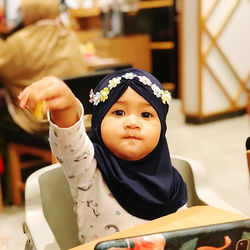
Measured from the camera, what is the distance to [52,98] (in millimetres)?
811

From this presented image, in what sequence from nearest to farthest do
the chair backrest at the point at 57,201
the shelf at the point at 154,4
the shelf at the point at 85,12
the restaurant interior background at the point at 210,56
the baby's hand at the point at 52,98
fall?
the baby's hand at the point at 52,98, the chair backrest at the point at 57,201, the restaurant interior background at the point at 210,56, the shelf at the point at 154,4, the shelf at the point at 85,12

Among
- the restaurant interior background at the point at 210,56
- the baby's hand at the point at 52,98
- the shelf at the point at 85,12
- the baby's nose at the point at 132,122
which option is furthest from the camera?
the shelf at the point at 85,12

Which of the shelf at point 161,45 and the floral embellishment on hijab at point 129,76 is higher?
the floral embellishment on hijab at point 129,76

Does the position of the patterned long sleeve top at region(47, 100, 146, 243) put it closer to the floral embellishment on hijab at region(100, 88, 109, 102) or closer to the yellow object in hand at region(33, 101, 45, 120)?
the floral embellishment on hijab at region(100, 88, 109, 102)

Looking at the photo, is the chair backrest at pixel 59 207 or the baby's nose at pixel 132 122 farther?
the chair backrest at pixel 59 207

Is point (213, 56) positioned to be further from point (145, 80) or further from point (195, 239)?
point (195, 239)

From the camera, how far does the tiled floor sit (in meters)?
2.43

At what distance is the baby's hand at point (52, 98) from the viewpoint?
30.5 inches

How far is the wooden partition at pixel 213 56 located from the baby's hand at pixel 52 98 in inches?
143

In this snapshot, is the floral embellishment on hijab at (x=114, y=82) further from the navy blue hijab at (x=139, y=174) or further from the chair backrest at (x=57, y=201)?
the chair backrest at (x=57, y=201)

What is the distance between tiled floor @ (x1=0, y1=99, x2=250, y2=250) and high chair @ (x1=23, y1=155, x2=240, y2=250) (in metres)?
0.46

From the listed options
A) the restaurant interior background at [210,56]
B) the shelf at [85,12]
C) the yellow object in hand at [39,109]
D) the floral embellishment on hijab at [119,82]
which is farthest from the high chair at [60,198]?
the shelf at [85,12]

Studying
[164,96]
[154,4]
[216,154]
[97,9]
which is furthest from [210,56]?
[164,96]

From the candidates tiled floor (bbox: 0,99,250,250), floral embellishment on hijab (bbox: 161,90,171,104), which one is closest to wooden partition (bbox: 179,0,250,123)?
tiled floor (bbox: 0,99,250,250)
